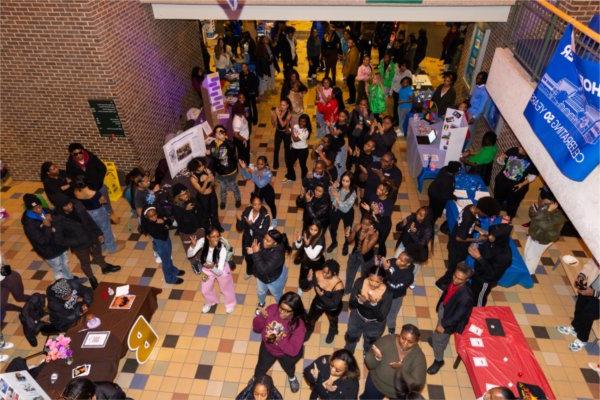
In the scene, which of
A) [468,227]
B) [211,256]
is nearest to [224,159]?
[211,256]

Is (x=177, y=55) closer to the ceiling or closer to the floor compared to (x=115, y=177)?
closer to the ceiling

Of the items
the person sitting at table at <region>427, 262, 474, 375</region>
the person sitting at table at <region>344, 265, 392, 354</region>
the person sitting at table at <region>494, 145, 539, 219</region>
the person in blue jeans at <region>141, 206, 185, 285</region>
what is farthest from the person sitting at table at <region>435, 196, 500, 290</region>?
the person in blue jeans at <region>141, 206, 185, 285</region>

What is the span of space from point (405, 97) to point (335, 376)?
330 inches

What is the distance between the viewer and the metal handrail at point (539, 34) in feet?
18.8

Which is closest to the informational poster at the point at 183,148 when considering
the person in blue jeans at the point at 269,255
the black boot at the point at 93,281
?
the black boot at the point at 93,281

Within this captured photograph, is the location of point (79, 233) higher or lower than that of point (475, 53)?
lower

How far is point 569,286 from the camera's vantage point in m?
Answer: 7.62

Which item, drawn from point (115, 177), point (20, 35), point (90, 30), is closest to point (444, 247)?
point (115, 177)

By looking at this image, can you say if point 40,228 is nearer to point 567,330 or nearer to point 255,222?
point 255,222

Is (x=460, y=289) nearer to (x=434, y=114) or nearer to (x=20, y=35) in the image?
(x=434, y=114)

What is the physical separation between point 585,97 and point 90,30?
26.5ft

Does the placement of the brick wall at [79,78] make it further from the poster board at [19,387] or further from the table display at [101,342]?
the poster board at [19,387]

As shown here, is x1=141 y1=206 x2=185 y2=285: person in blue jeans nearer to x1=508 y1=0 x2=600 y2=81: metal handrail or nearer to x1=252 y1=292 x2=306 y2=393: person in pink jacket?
x1=252 y1=292 x2=306 y2=393: person in pink jacket

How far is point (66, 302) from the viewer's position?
5973 millimetres
